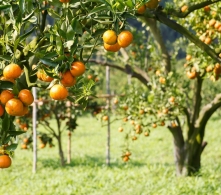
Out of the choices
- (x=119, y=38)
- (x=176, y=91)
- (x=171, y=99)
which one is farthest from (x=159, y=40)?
(x=119, y=38)

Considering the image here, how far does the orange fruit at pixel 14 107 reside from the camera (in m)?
2.56

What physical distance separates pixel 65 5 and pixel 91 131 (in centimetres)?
1850

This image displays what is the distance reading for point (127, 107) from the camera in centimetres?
762

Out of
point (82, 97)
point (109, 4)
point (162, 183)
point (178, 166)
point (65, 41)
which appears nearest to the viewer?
point (109, 4)

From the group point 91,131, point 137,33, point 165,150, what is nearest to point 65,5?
point 137,33

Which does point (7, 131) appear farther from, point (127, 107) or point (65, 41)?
point (127, 107)

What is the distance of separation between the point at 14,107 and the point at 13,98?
0.12 m

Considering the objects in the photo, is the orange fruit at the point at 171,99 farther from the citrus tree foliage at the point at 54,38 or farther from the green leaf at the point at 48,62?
the green leaf at the point at 48,62

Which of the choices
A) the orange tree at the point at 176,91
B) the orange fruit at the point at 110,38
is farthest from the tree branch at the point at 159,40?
the orange fruit at the point at 110,38

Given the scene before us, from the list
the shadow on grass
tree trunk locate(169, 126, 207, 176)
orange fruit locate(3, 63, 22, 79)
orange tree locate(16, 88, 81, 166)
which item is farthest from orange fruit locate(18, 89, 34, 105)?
the shadow on grass

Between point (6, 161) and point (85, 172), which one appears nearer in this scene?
point (6, 161)

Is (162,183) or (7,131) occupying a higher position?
(7,131)

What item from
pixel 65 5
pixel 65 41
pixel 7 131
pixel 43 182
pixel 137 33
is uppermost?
pixel 137 33

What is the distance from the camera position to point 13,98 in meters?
2.66
